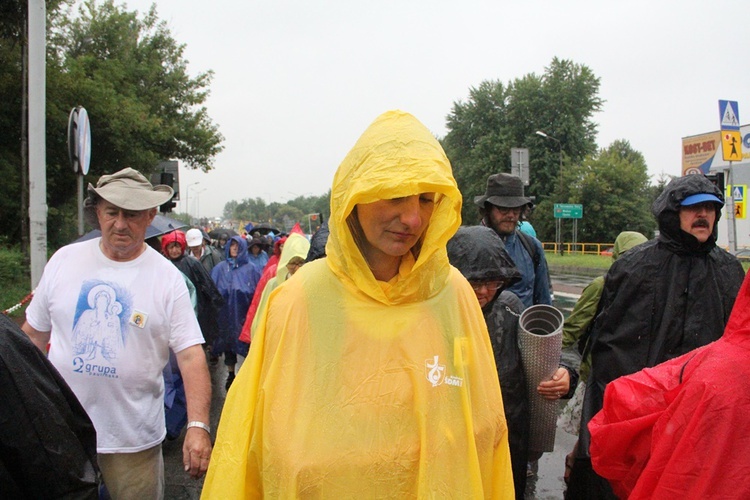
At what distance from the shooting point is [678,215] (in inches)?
124

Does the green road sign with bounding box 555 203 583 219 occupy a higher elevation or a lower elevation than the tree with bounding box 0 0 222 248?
lower

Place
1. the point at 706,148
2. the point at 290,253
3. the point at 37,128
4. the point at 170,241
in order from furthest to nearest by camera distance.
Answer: the point at 706,148 → the point at 37,128 → the point at 170,241 → the point at 290,253

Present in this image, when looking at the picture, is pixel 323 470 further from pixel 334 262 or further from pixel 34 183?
pixel 34 183

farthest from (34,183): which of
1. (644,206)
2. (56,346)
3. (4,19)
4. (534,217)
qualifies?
(644,206)

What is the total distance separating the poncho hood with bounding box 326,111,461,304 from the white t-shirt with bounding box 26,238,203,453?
1.34 m

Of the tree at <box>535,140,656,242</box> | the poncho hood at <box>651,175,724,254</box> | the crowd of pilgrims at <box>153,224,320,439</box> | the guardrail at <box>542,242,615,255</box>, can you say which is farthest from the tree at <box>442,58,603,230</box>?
the poncho hood at <box>651,175,724,254</box>

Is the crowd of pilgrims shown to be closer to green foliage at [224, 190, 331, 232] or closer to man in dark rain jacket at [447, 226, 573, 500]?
man in dark rain jacket at [447, 226, 573, 500]

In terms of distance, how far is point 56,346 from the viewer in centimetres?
268

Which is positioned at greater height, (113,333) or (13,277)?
(113,333)

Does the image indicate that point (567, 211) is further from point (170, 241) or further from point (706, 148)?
point (170, 241)

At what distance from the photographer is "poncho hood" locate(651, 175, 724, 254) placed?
10.2 ft

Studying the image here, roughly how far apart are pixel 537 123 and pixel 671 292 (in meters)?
52.6

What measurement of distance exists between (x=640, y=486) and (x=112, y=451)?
215 centimetres

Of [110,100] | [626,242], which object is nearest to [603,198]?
[110,100]
